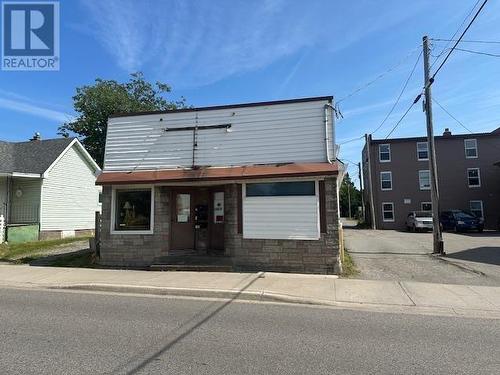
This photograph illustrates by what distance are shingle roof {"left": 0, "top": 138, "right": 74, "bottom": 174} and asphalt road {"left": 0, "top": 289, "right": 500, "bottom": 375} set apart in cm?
1610

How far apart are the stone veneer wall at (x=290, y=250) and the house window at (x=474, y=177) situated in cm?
3021

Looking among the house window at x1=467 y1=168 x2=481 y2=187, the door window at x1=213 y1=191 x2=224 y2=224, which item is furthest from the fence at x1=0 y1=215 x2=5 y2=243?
the house window at x1=467 y1=168 x2=481 y2=187

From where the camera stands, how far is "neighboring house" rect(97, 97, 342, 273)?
1191cm

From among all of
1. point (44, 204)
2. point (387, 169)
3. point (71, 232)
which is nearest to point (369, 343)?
point (44, 204)

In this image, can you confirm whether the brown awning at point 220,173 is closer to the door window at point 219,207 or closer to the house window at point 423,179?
the door window at point 219,207

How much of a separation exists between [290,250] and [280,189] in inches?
71.0

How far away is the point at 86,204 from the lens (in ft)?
85.1

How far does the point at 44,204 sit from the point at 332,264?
16.7 meters

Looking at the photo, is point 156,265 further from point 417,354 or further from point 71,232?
point 71,232

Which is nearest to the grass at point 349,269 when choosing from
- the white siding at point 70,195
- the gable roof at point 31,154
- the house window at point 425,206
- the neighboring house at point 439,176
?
the white siding at point 70,195

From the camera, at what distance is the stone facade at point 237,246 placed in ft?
38.5

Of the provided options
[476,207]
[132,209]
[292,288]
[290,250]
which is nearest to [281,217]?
[290,250]

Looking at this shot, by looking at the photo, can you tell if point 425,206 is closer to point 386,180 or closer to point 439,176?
point 439,176

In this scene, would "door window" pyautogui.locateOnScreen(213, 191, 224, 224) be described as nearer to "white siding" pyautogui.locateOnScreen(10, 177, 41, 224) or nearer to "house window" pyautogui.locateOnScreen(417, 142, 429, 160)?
"white siding" pyautogui.locateOnScreen(10, 177, 41, 224)
